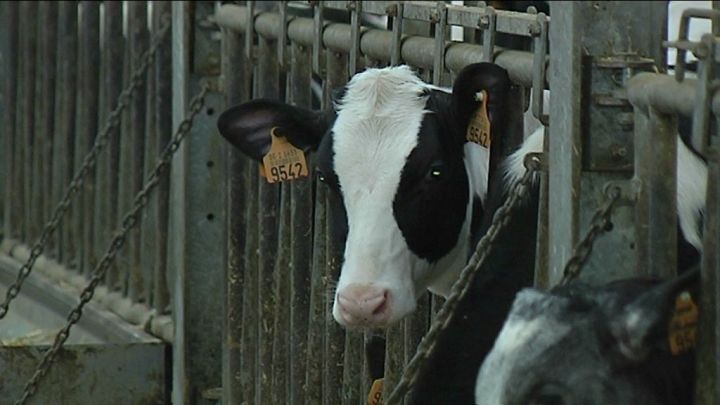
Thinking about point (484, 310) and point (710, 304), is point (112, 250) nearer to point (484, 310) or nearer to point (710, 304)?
point (484, 310)

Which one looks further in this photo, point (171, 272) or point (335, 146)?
point (171, 272)

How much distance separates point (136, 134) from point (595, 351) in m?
4.69

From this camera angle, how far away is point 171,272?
7.72m

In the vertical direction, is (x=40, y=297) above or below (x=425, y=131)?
below

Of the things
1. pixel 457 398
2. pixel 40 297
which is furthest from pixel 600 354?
pixel 40 297

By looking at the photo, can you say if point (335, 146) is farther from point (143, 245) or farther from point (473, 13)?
point (143, 245)

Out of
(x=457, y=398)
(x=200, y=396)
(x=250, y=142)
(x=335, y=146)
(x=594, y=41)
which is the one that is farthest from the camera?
(x=200, y=396)

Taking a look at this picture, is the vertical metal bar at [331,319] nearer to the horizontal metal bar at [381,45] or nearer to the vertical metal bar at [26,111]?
the horizontal metal bar at [381,45]

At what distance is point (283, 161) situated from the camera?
5.72 metres

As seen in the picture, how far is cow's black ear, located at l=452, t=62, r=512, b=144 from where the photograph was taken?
4.92m

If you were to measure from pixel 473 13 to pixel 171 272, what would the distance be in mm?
2860

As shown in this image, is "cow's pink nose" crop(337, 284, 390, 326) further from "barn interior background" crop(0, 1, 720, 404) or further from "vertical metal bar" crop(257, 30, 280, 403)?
"vertical metal bar" crop(257, 30, 280, 403)

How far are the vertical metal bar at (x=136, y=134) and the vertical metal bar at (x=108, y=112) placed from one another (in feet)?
0.63

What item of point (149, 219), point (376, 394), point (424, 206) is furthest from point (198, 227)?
point (424, 206)
